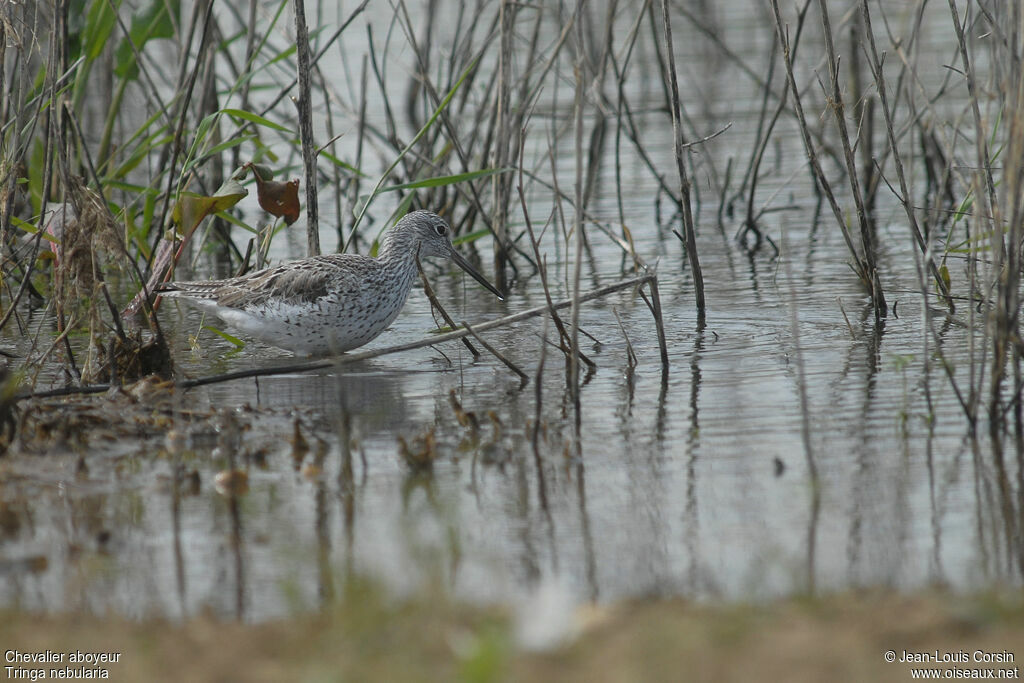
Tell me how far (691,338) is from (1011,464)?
9.14 ft

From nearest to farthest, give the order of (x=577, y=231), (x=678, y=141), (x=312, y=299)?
(x=577, y=231) < (x=678, y=141) < (x=312, y=299)

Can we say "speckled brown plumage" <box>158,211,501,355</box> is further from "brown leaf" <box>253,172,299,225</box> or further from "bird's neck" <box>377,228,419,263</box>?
"brown leaf" <box>253,172,299,225</box>

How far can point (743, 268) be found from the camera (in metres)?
9.41

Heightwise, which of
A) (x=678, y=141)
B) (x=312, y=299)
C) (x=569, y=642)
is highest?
(x=678, y=141)

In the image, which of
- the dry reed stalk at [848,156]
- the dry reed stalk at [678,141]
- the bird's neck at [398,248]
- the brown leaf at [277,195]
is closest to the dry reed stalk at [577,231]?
the dry reed stalk at [678,141]

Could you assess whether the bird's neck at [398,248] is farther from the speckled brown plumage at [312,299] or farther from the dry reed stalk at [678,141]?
the dry reed stalk at [678,141]

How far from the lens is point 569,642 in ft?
10.8

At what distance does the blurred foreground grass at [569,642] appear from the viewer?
312 cm

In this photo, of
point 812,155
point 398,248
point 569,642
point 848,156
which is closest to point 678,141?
point 812,155

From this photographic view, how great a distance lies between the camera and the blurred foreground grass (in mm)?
3121

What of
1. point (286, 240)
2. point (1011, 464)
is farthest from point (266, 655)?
point (286, 240)

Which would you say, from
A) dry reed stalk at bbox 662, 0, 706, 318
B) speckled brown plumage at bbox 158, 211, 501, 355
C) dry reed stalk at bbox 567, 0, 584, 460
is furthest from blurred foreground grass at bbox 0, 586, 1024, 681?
dry reed stalk at bbox 662, 0, 706, 318

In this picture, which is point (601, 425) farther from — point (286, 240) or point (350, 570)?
point (286, 240)

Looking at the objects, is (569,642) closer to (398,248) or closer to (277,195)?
(277,195)
